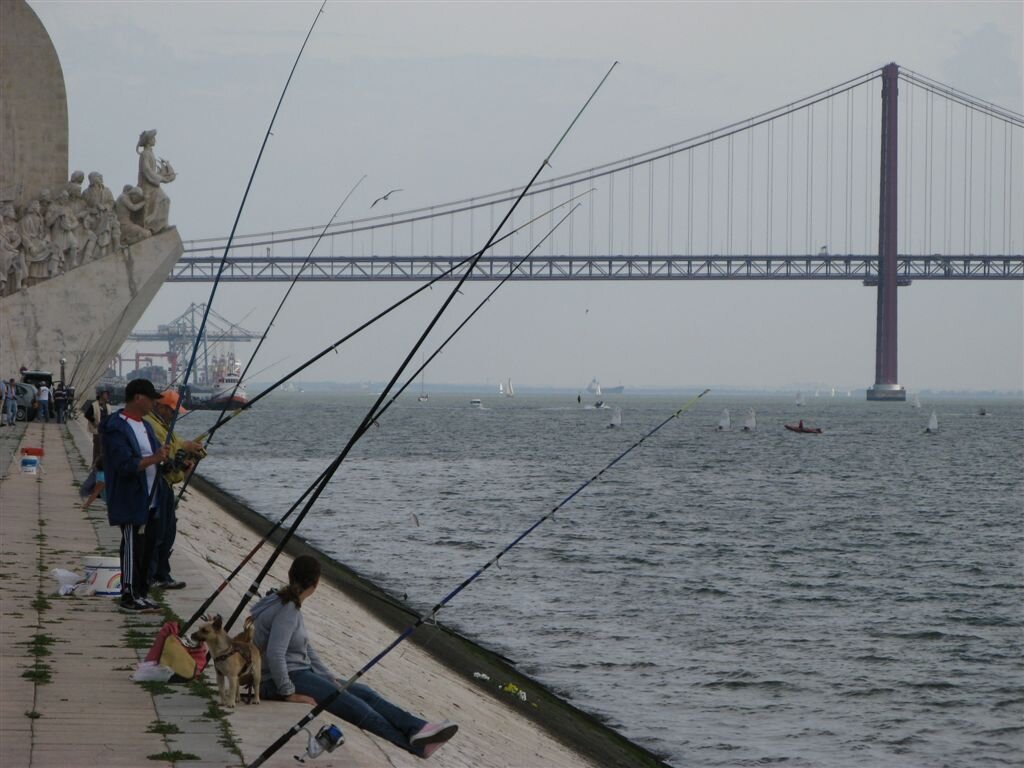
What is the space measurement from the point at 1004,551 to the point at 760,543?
317cm

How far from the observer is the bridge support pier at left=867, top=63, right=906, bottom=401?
65188 millimetres

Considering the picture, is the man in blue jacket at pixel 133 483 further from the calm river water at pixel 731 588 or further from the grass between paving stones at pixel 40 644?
the calm river water at pixel 731 588

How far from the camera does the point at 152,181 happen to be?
28547 mm

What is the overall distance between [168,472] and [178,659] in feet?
4.57

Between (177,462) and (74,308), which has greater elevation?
(74,308)

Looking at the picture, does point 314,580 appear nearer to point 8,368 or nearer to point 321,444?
point 8,368

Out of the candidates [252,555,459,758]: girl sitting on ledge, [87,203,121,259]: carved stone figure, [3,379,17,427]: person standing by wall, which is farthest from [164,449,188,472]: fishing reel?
[87,203,121,259]: carved stone figure

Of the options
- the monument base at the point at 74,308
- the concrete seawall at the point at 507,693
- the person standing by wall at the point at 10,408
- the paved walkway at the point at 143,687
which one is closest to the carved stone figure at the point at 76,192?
the monument base at the point at 74,308

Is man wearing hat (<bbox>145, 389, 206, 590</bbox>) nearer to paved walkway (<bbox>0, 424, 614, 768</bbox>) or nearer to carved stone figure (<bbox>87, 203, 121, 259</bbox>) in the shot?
paved walkway (<bbox>0, 424, 614, 768</bbox>)

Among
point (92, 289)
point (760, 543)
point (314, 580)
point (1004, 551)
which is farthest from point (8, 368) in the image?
point (314, 580)

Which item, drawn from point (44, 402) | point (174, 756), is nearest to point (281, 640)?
point (174, 756)

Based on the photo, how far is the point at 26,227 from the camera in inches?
1097

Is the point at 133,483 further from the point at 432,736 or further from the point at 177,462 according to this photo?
the point at 432,736

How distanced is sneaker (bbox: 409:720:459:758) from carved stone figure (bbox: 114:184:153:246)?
961 inches
